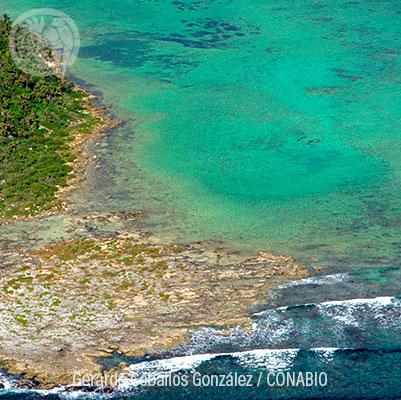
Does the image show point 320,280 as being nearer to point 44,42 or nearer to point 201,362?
point 201,362

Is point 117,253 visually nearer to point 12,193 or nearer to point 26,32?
point 12,193

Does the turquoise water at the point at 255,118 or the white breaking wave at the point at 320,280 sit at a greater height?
the turquoise water at the point at 255,118

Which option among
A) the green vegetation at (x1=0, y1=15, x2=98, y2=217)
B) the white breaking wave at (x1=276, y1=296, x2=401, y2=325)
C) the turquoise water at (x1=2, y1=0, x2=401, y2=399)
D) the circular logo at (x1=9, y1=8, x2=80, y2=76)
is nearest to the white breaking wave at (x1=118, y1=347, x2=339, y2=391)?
the turquoise water at (x1=2, y1=0, x2=401, y2=399)

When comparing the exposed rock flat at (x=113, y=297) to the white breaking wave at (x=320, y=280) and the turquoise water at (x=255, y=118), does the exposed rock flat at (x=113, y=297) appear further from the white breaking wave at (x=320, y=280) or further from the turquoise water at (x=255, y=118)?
the turquoise water at (x=255, y=118)

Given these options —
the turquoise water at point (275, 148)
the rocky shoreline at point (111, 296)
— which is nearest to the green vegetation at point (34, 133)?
the turquoise water at point (275, 148)

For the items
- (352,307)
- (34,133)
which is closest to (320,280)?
(352,307)

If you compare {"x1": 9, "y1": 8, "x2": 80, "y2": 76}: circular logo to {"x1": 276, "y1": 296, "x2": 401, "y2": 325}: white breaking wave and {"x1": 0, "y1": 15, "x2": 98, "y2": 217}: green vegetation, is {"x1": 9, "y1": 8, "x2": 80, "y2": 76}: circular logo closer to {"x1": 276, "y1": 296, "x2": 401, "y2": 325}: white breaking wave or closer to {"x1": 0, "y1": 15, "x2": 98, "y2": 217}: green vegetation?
{"x1": 0, "y1": 15, "x2": 98, "y2": 217}: green vegetation
